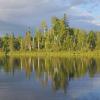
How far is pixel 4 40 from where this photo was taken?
151250 millimetres

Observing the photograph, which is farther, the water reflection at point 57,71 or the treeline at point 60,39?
the treeline at point 60,39

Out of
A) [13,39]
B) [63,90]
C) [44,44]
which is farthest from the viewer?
[13,39]

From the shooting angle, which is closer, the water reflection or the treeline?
the water reflection

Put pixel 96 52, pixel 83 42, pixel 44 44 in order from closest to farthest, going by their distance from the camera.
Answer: pixel 96 52
pixel 83 42
pixel 44 44

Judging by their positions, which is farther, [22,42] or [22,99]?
[22,42]

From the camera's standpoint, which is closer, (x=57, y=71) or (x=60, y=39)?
(x=57, y=71)

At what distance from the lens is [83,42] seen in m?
126

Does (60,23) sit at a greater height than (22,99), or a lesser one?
greater

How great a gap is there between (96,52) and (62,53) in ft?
40.8

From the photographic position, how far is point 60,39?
125 metres

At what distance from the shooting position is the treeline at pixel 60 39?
12281cm

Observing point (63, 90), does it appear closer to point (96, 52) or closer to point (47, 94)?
point (47, 94)

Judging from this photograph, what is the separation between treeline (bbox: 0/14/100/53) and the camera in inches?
4835

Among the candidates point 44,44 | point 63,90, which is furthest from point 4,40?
point 63,90
